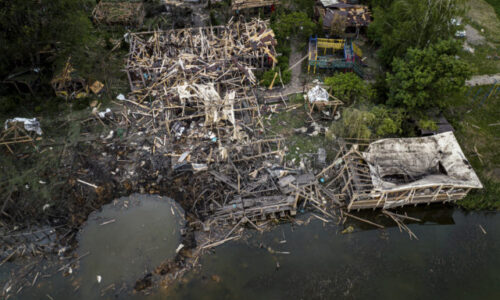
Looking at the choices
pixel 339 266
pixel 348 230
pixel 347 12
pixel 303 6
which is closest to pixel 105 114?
pixel 348 230

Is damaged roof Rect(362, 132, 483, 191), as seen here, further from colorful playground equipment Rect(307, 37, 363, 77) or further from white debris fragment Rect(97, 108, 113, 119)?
white debris fragment Rect(97, 108, 113, 119)

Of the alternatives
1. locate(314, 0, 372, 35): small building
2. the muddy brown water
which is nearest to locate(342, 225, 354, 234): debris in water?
the muddy brown water

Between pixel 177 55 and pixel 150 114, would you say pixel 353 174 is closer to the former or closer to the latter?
pixel 150 114

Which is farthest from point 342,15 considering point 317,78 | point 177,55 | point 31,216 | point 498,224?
point 31,216

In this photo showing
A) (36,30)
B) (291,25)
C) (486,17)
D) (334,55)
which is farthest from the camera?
(486,17)

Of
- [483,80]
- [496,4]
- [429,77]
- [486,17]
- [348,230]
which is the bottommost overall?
[348,230]

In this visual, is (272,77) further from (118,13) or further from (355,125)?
(118,13)

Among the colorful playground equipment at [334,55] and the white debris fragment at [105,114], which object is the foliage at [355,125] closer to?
the colorful playground equipment at [334,55]
